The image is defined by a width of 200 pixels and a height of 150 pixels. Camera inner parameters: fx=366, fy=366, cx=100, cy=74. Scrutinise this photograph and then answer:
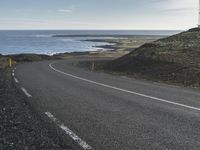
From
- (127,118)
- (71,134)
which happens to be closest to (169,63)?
(127,118)

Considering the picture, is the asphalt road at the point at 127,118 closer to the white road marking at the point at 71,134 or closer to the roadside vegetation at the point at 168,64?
the white road marking at the point at 71,134

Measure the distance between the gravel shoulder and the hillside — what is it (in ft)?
40.8

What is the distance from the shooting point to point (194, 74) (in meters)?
22.8

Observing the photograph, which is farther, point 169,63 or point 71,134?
point 169,63

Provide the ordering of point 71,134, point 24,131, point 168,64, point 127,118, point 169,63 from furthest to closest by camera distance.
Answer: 1. point 169,63
2. point 168,64
3. point 127,118
4. point 24,131
5. point 71,134

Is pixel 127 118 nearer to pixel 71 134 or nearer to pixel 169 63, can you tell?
pixel 71 134

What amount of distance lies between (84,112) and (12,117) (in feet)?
6.17

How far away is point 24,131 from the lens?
738 centimetres

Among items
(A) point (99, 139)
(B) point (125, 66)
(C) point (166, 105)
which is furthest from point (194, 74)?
(A) point (99, 139)

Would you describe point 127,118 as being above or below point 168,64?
above

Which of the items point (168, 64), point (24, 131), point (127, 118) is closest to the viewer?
point (24, 131)

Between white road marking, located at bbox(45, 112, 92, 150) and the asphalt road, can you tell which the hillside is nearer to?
the asphalt road

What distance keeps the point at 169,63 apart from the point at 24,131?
21405mm

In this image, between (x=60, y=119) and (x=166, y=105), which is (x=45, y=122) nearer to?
(x=60, y=119)
